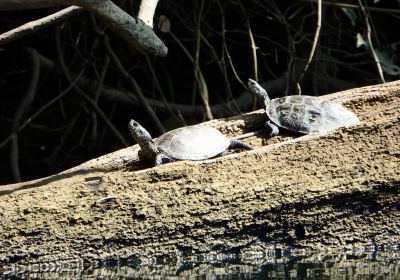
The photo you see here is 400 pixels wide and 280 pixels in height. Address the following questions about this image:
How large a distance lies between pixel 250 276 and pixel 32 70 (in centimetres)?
327

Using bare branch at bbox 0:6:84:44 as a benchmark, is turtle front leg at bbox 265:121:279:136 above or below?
below

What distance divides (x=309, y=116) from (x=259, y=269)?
1246mm

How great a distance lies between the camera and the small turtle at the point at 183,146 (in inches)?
194

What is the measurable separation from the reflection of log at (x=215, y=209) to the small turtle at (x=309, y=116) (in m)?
0.45

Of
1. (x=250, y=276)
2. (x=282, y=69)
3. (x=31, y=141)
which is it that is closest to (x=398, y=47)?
(x=282, y=69)

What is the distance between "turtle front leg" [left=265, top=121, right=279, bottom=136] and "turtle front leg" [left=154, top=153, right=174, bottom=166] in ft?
2.19

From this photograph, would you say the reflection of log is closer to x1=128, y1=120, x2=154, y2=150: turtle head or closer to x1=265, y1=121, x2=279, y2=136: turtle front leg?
x1=128, y1=120, x2=154, y2=150: turtle head

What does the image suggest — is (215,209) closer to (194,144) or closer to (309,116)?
(194,144)

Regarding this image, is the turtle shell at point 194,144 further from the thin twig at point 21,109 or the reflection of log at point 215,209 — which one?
the thin twig at point 21,109

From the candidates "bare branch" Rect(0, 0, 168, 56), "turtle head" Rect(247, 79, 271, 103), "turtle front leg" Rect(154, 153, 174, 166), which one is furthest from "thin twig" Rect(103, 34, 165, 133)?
"bare branch" Rect(0, 0, 168, 56)

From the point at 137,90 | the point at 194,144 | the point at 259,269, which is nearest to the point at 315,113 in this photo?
the point at 194,144

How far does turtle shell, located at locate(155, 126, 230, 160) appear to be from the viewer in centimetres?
492

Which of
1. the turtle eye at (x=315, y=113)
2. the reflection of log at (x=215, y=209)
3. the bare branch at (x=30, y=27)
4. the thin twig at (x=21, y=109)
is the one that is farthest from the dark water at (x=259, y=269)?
the thin twig at (x=21, y=109)

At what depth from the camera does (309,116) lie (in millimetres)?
5137
